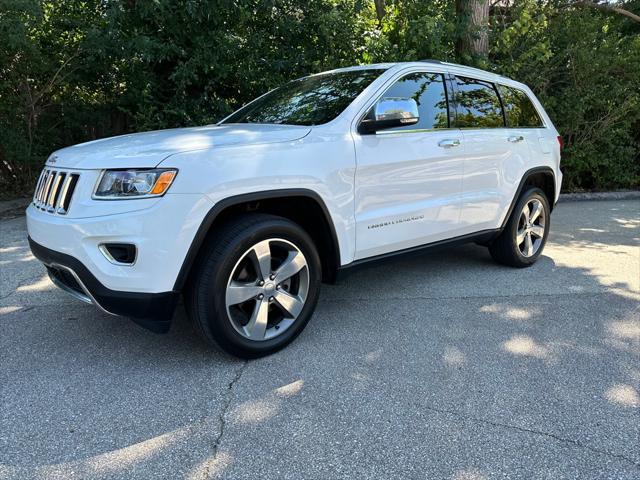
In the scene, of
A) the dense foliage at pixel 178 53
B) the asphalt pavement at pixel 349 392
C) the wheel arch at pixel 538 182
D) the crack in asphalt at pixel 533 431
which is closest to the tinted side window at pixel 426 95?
the wheel arch at pixel 538 182

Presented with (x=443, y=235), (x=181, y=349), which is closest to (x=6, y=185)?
(x=181, y=349)

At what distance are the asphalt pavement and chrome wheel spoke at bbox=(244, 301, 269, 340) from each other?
17 cm

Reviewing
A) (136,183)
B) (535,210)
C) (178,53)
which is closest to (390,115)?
(136,183)

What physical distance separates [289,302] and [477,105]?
2.53m

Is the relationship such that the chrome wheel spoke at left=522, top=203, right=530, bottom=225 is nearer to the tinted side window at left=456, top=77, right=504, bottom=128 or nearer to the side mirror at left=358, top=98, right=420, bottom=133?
the tinted side window at left=456, top=77, right=504, bottom=128

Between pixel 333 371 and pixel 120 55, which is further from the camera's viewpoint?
pixel 120 55

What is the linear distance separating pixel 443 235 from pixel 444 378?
1475mm

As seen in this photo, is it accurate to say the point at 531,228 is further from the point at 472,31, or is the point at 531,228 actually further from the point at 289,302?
the point at 472,31

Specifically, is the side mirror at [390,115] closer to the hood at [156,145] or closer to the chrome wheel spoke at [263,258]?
the hood at [156,145]

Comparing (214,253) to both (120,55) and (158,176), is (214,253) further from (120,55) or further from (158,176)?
(120,55)

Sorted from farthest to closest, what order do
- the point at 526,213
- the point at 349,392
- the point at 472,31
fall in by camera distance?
the point at 472,31 < the point at 526,213 < the point at 349,392

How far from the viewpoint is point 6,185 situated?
8.21 meters

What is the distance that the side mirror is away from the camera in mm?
3270

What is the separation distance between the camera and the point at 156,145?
9.05 feet
